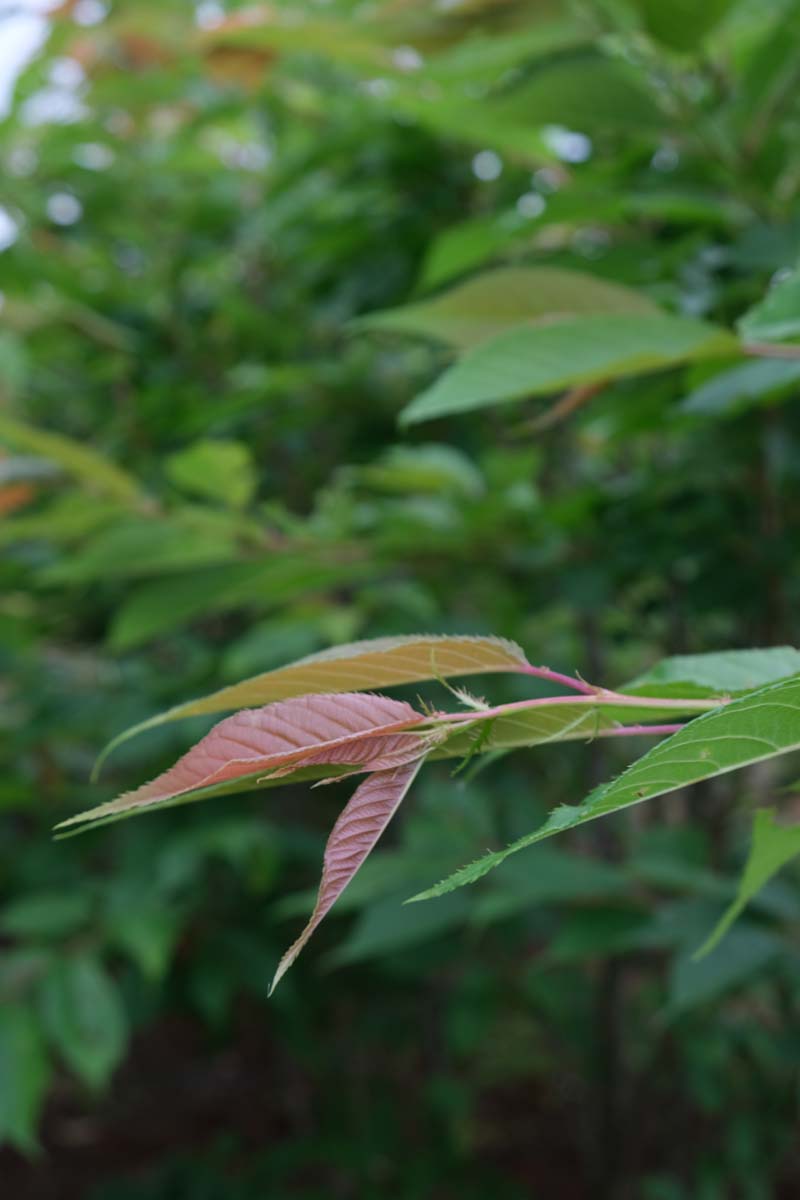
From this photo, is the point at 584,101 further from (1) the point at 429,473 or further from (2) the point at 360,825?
(2) the point at 360,825

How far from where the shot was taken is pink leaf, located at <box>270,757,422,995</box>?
0.80 ft

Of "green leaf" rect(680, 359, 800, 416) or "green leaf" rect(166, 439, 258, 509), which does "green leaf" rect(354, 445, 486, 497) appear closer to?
"green leaf" rect(166, 439, 258, 509)

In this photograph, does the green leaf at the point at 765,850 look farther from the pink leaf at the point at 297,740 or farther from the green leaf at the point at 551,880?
the green leaf at the point at 551,880

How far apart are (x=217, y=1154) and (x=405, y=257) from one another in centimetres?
135

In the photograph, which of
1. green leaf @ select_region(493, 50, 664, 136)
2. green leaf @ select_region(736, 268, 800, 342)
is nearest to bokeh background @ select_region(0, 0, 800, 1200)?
green leaf @ select_region(493, 50, 664, 136)

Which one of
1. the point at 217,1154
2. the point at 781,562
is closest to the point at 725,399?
the point at 781,562

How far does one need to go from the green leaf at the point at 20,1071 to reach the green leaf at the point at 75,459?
507 mm

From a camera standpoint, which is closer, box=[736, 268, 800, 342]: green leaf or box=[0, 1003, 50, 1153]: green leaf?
box=[736, 268, 800, 342]: green leaf

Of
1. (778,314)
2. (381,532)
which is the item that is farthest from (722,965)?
(778,314)

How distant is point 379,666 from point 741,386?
34cm

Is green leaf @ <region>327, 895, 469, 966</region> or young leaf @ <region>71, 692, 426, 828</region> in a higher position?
young leaf @ <region>71, 692, 426, 828</region>

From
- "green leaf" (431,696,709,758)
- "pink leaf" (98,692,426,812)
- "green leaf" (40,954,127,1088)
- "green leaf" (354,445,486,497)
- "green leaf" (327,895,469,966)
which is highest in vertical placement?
"pink leaf" (98,692,426,812)

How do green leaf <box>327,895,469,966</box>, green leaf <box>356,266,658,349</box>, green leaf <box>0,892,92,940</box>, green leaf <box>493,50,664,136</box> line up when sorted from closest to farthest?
green leaf <box>356,266,658,349</box> → green leaf <box>493,50,664,136</box> → green leaf <box>327,895,469,966</box> → green leaf <box>0,892,92,940</box>

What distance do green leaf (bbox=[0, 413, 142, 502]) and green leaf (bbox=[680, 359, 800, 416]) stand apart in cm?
42
